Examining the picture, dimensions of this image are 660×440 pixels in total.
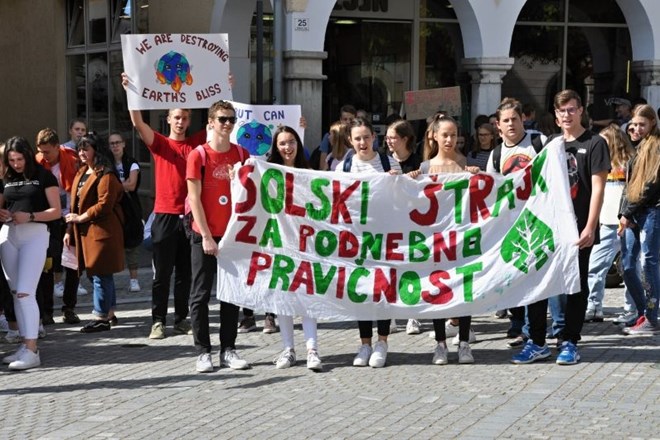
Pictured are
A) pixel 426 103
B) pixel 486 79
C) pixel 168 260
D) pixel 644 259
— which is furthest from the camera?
pixel 486 79

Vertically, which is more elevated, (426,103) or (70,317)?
(426,103)

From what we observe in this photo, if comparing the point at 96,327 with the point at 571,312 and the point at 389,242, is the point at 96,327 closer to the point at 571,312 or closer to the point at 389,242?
the point at 389,242

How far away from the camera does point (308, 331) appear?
874 cm

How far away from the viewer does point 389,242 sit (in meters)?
8.82

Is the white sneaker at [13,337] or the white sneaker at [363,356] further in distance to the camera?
the white sneaker at [13,337]

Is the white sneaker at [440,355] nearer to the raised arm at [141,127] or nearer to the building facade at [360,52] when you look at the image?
the raised arm at [141,127]

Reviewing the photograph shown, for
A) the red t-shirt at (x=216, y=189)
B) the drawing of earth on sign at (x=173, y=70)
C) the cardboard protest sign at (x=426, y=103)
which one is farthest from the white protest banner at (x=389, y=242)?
the cardboard protest sign at (x=426, y=103)

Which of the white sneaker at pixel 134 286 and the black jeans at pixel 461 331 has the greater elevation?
the black jeans at pixel 461 331

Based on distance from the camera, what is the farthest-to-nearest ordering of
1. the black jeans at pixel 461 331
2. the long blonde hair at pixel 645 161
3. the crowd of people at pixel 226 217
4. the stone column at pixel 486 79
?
the stone column at pixel 486 79 → the long blonde hair at pixel 645 161 → the black jeans at pixel 461 331 → the crowd of people at pixel 226 217

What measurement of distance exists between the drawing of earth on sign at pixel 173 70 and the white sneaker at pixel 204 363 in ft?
8.56

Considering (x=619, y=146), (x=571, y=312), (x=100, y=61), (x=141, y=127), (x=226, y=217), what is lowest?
(x=571, y=312)

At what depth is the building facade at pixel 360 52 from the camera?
57.6 feet

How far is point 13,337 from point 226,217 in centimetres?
259

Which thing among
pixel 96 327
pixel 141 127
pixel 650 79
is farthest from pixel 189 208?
pixel 650 79
